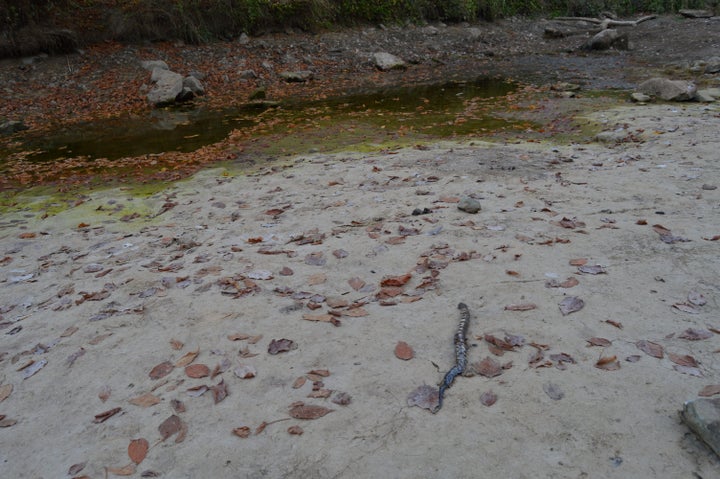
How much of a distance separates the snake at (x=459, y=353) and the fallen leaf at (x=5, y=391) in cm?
251

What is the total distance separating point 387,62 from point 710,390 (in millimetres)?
15410

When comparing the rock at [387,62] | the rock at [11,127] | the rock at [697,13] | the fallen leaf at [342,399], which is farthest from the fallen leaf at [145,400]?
the rock at [697,13]

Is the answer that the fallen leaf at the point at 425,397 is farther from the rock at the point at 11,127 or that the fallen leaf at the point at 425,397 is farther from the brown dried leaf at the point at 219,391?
the rock at the point at 11,127

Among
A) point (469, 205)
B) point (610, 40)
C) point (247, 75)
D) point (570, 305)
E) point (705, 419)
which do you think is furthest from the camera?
point (610, 40)

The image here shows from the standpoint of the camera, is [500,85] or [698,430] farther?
[500,85]

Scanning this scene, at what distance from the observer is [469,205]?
183 inches

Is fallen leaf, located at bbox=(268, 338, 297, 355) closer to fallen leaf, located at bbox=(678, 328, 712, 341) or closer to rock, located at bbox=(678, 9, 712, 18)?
fallen leaf, located at bbox=(678, 328, 712, 341)

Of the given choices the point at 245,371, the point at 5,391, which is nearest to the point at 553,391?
the point at 245,371

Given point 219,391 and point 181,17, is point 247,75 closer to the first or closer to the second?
point 181,17

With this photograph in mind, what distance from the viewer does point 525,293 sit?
3.23 meters

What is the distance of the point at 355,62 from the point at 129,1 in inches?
309

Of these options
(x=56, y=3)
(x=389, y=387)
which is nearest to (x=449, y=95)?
(x=389, y=387)

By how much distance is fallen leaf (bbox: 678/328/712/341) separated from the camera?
104 inches

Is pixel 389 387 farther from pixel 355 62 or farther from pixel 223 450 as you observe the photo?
pixel 355 62
